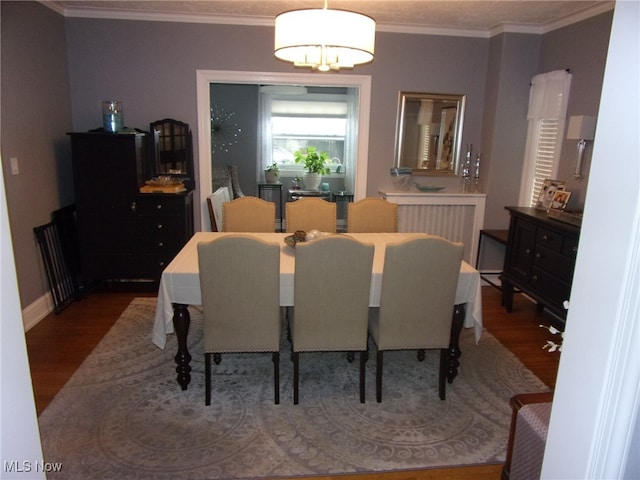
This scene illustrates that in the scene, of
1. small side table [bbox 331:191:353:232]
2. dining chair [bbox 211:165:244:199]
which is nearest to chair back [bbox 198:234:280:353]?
dining chair [bbox 211:165:244:199]

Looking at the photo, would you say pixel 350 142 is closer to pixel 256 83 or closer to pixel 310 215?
pixel 256 83

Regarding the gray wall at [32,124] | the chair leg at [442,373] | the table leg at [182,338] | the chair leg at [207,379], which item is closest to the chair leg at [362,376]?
the chair leg at [442,373]

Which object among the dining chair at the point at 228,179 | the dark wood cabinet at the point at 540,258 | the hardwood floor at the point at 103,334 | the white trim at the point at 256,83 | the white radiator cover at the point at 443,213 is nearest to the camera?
the hardwood floor at the point at 103,334

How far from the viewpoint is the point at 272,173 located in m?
7.24

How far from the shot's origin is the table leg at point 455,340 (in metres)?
2.70

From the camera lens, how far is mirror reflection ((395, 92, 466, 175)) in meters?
4.69

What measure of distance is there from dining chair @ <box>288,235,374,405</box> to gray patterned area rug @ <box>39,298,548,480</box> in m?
0.23

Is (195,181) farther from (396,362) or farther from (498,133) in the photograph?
(498,133)

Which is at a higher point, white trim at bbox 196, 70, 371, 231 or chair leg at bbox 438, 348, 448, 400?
white trim at bbox 196, 70, 371, 231

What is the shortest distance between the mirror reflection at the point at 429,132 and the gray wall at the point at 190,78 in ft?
0.31

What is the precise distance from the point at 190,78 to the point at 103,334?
2500 mm

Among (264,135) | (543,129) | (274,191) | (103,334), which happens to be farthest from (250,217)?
(264,135)

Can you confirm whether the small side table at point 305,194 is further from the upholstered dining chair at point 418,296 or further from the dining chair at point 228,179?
the upholstered dining chair at point 418,296

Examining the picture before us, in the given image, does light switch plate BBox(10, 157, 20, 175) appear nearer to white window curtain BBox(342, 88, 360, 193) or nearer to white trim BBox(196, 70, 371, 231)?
white trim BBox(196, 70, 371, 231)
